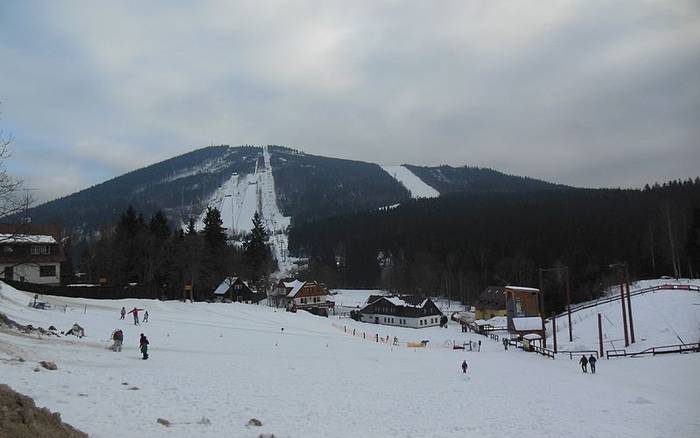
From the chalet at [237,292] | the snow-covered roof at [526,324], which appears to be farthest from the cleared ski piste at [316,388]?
the chalet at [237,292]

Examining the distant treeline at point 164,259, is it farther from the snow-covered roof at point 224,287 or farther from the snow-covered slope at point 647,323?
the snow-covered slope at point 647,323

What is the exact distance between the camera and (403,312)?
84.8 meters

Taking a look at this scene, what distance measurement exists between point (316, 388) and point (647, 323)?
38.5 meters

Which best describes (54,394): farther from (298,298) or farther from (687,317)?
(298,298)

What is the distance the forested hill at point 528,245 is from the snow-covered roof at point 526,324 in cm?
1998

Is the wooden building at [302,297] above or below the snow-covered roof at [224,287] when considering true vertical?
below

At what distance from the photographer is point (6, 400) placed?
1090cm

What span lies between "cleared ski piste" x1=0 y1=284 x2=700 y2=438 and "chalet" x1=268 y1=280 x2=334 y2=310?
57048 millimetres

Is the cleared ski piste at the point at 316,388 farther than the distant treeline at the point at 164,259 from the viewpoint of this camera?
No

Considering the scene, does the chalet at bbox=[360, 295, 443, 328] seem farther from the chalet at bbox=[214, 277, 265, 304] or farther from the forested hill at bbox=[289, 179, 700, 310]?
the forested hill at bbox=[289, 179, 700, 310]

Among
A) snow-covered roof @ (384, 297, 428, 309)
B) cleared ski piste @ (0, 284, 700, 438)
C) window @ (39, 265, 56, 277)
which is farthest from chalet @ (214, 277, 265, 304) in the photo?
cleared ski piste @ (0, 284, 700, 438)

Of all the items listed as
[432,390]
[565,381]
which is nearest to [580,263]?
[565,381]

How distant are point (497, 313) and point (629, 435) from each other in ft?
228

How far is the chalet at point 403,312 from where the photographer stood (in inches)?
3255
